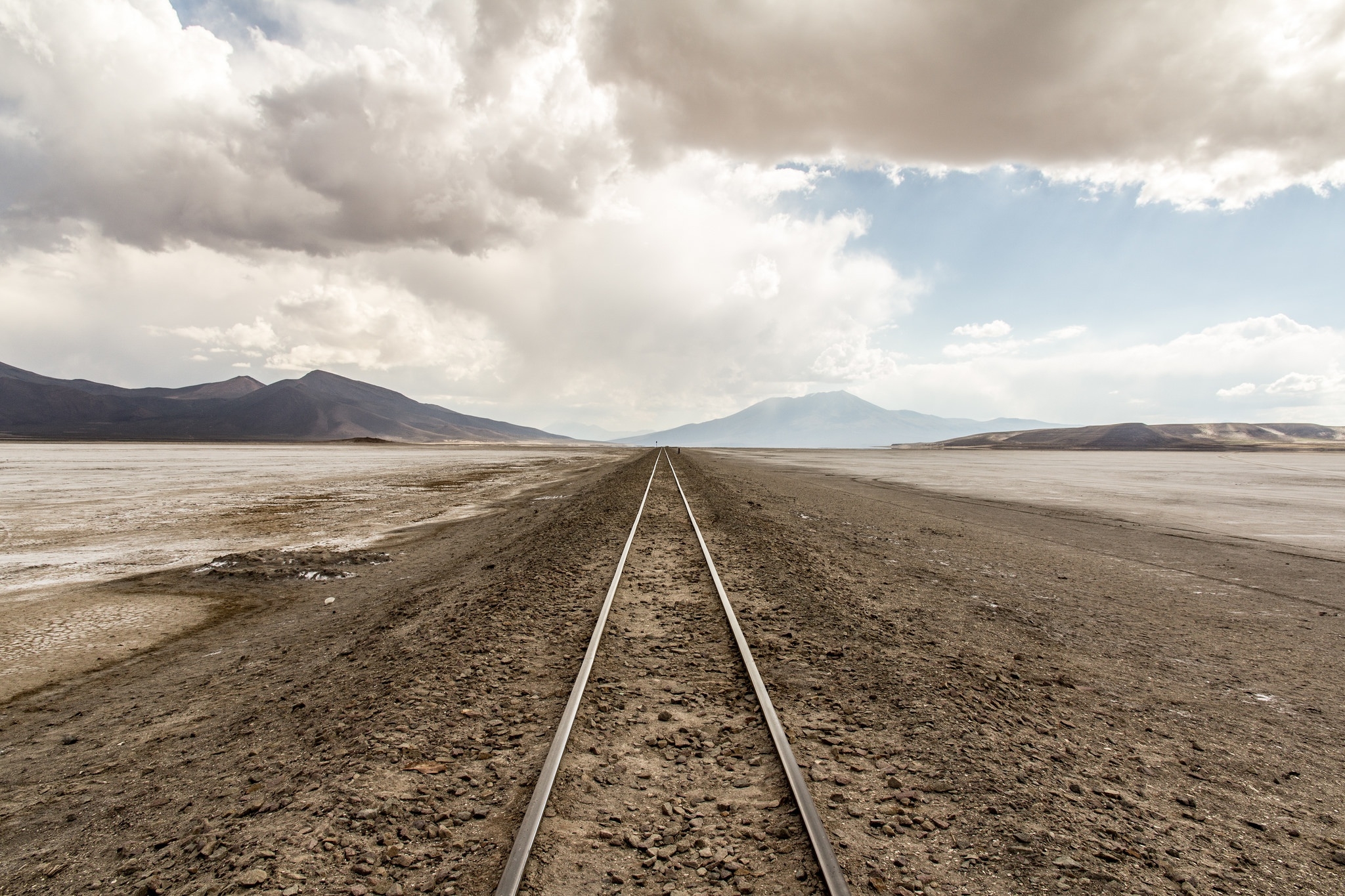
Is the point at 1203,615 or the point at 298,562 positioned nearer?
the point at 1203,615

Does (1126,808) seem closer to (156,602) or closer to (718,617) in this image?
(718,617)

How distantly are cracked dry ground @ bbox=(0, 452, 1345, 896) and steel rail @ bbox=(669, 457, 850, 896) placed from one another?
0.10 metres

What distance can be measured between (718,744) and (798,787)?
0.77m

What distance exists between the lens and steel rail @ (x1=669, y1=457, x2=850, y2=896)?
8.85 ft

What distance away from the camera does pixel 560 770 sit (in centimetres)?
369

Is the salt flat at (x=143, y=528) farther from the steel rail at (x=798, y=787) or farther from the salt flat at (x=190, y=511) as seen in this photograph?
the steel rail at (x=798, y=787)

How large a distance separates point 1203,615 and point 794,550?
18.6ft

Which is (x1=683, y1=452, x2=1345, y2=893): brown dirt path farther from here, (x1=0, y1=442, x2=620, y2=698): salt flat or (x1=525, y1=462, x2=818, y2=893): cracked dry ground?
(x1=0, y1=442, x2=620, y2=698): salt flat

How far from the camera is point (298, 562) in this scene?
1141cm

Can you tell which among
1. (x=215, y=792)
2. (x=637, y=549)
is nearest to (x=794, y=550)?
(x=637, y=549)

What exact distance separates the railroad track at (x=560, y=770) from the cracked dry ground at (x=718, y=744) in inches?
4.0

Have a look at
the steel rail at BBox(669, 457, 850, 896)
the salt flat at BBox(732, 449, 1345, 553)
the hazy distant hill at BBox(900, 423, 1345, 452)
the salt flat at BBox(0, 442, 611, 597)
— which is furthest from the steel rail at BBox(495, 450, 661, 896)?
the hazy distant hill at BBox(900, 423, 1345, 452)

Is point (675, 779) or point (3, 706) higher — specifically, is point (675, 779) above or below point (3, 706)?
above

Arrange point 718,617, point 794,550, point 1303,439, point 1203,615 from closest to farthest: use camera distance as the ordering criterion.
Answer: point 718,617
point 1203,615
point 794,550
point 1303,439
